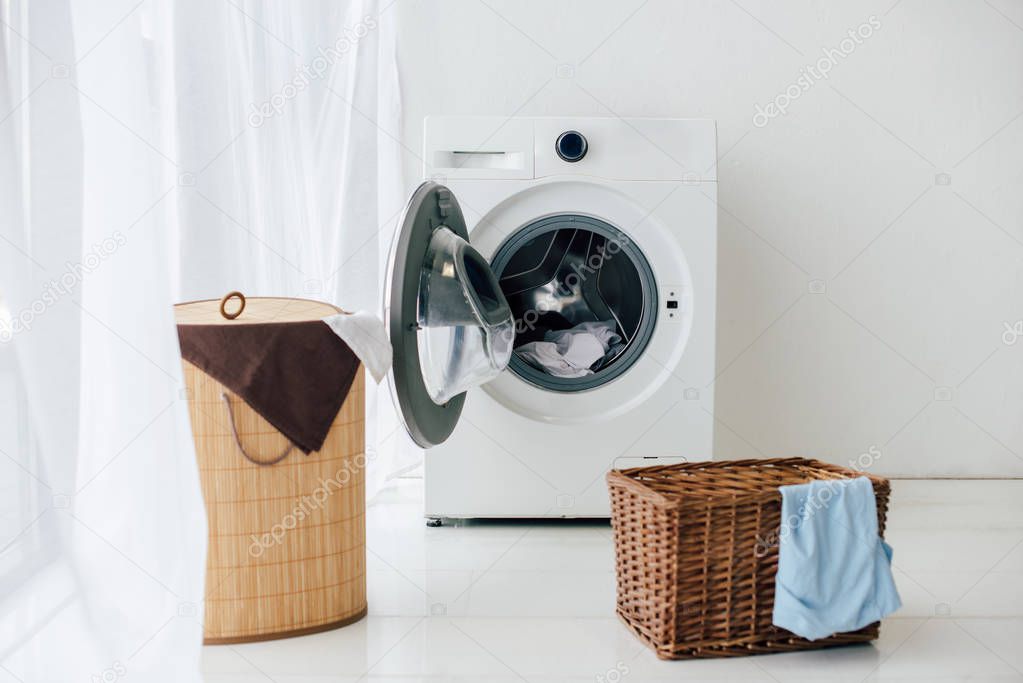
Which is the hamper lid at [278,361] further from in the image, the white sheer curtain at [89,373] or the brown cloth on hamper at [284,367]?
the white sheer curtain at [89,373]

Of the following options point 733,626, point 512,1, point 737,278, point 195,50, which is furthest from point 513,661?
point 512,1

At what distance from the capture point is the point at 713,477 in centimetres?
164

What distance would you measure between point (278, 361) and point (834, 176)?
6.30 feet

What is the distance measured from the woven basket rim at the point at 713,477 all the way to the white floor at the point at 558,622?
0.85 feet

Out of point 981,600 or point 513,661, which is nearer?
point 513,661

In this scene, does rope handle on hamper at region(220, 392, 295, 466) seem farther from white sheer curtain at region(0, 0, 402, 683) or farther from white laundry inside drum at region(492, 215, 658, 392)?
white laundry inside drum at region(492, 215, 658, 392)

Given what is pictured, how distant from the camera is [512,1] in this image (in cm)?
265

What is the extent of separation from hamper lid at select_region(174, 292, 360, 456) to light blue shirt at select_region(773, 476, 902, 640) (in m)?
0.75

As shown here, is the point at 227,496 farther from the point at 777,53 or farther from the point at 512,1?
the point at 777,53

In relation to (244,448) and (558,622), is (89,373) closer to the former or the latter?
(244,448)

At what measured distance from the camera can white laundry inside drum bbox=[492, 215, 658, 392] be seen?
215cm

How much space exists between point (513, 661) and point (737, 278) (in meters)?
1.62

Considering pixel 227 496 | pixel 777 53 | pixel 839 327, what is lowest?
pixel 227 496

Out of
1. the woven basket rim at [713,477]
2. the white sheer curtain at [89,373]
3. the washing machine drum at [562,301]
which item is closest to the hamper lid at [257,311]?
the washing machine drum at [562,301]
